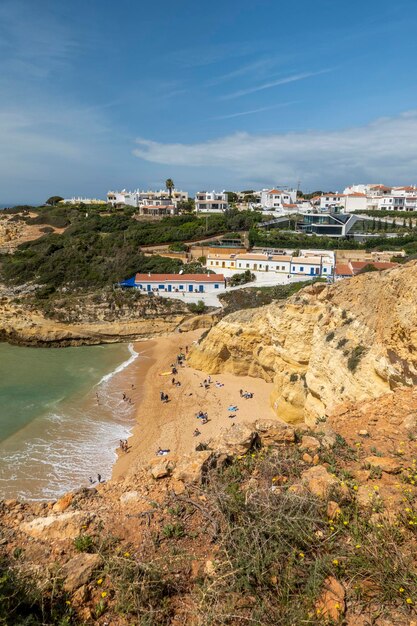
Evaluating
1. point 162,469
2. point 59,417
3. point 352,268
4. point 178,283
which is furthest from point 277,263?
point 162,469

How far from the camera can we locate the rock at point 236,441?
22.9 feet

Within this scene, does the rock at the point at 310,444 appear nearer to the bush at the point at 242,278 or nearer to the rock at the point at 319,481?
the rock at the point at 319,481

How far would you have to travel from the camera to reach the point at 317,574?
4.18m

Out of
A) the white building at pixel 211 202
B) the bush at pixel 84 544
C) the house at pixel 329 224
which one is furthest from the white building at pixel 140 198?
the bush at pixel 84 544

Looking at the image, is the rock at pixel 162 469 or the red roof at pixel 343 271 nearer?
the rock at pixel 162 469

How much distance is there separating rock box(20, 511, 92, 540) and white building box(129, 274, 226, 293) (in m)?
34.1

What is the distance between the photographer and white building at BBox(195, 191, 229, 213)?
256 ft

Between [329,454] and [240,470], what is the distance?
162 centimetres

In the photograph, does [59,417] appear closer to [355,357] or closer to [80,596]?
[355,357]

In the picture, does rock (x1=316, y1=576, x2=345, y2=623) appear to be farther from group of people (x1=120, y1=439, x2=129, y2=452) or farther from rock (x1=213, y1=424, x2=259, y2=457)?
group of people (x1=120, y1=439, x2=129, y2=452)

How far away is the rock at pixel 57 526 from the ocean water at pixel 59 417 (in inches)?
367

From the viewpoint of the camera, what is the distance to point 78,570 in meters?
4.46

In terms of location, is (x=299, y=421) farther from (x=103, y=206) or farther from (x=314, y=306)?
(x=103, y=206)

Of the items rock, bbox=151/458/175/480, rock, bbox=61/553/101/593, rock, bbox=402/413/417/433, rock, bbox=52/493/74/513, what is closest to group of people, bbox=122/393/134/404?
rock, bbox=151/458/175/480
